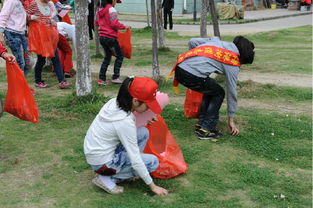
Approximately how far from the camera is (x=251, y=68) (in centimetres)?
832

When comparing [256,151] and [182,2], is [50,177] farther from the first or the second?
[182,2]

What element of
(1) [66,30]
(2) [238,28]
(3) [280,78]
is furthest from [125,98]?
(2) [238,28]

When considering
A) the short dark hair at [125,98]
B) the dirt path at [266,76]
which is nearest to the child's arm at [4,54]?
the short dark hair at [125,98]

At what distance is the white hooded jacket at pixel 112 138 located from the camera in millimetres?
3014

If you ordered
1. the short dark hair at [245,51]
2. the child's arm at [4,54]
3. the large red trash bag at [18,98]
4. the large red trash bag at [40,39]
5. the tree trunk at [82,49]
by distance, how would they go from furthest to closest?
the large red trash bag at [40,39] → the tree trunk at [82,49] → the short dark hair at [245,51] → the large red trash bag at [18,98] → the child's arm at [4,54]

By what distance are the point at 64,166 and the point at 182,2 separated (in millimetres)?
21218

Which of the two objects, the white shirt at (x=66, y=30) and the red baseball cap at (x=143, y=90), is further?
the white shirt at (x=66, y=30)

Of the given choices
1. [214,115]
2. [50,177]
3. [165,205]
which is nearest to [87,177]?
[50,177]

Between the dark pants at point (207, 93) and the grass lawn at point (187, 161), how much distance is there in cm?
22

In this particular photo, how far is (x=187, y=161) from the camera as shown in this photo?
384 centimetres

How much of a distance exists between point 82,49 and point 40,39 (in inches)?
35.7

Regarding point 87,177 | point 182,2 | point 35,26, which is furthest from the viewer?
point 182,2

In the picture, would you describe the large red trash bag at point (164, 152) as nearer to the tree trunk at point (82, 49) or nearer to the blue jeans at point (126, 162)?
the blue jeans at point (126, 162)

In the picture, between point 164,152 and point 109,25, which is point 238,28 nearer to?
point 109,25
